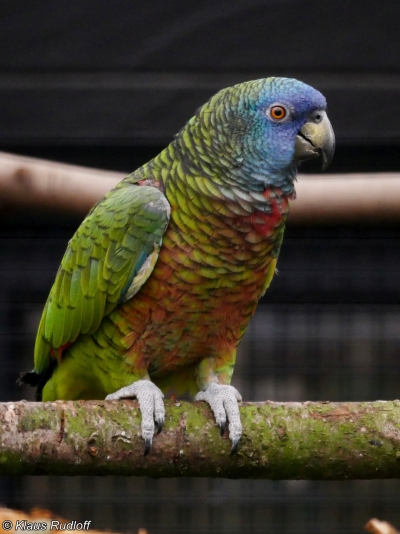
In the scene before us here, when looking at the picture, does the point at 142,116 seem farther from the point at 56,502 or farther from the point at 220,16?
the point at 56,502

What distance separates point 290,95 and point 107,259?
514mm

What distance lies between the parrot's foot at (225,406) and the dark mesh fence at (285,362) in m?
1.25

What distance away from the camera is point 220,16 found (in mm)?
2197

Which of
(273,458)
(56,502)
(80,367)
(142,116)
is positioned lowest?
(56,502)

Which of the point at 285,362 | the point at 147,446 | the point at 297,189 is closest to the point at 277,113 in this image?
the point at 297,189

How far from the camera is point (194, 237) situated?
152 cm

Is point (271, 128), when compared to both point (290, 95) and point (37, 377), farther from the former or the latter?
point (37, 377)

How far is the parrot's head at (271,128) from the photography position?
4.92 ft

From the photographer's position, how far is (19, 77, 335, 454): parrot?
1.51 meters

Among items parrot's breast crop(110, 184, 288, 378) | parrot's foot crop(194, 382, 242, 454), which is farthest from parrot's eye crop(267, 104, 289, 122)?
parrot's foot crop(194, 382, 242, 454)

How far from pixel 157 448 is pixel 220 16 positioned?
141 centimetres

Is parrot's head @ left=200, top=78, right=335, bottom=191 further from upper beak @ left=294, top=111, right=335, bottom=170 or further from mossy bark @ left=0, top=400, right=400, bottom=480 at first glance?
mossy bark @ left=0, top=400, right=400, bottom=480

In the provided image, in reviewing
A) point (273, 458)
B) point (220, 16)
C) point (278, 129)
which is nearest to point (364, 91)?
point (220, 16)

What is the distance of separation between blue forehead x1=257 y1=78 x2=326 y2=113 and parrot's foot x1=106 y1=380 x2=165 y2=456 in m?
0.62
